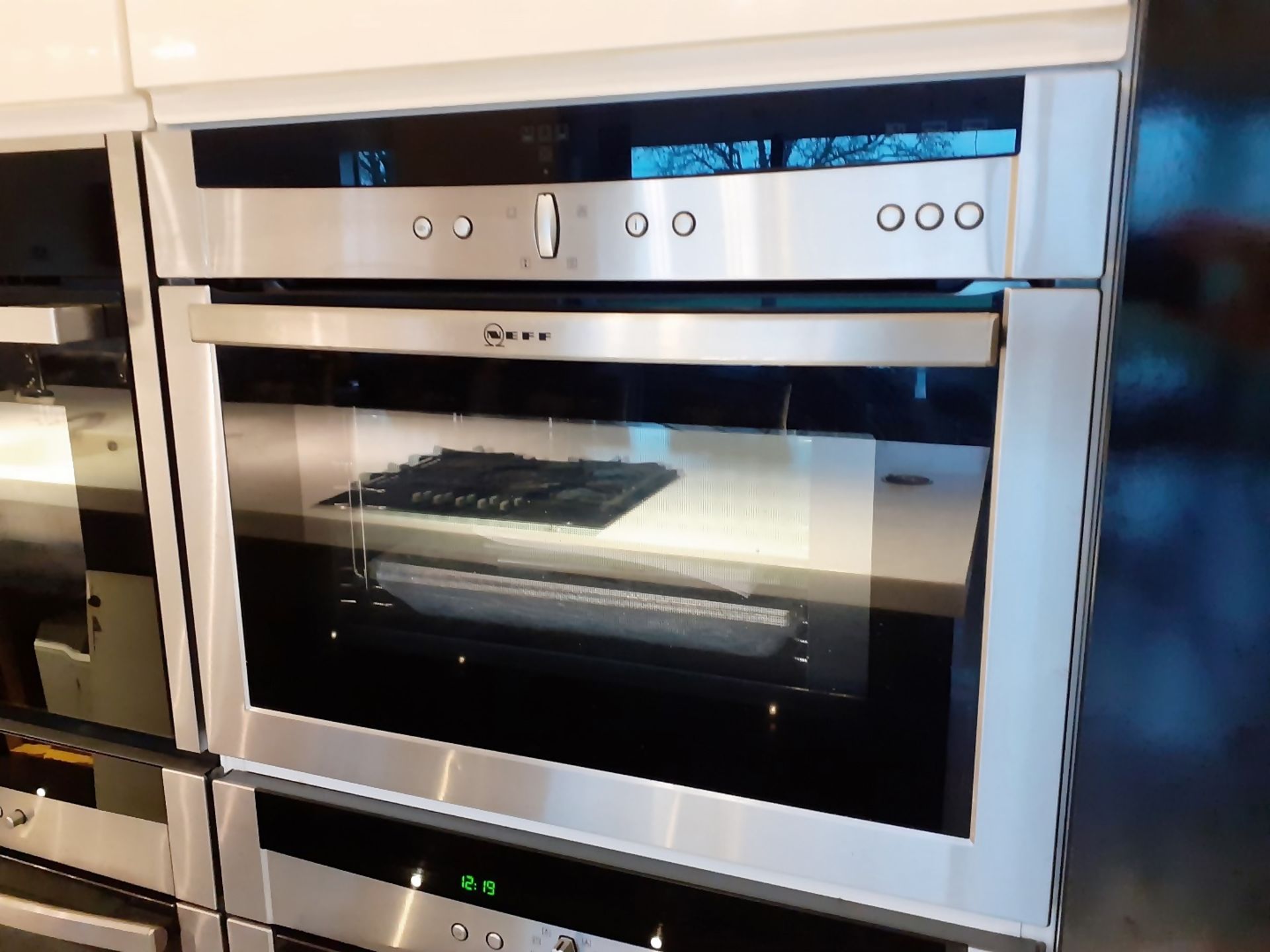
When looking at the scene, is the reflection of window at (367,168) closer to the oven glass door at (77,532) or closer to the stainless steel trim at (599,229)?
the stainless steel trim at (599,229)

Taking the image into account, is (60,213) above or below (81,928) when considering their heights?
above

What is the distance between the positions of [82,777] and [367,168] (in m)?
Result: 0.64

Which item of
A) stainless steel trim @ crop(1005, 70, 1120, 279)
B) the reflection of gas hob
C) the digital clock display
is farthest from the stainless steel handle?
stainless steel trim @ crop(1005, 70, 1120, 279)

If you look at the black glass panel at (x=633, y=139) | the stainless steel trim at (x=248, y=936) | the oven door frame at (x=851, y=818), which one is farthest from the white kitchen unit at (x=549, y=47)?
the stainless steel trim at (x=248, y=936)

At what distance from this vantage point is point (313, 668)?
0.79m

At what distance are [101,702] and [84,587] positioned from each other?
0.37 ft

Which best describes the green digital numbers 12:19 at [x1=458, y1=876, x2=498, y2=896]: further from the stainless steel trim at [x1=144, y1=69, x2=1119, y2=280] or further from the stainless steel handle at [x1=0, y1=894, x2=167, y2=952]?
the stainless steel trim at [x1=144, y1=69, x2=1119, y2=280]

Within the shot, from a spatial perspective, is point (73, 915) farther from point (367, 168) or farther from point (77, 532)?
point (367, 168)

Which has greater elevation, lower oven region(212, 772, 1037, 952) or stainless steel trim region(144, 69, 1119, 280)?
stainless steel trim region(144, 69, 1119, 280)

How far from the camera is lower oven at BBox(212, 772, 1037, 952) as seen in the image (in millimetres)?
685

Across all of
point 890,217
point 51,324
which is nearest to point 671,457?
point 890,217

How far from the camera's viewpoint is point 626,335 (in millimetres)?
613

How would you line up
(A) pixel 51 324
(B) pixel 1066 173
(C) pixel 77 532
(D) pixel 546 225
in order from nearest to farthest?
(B) pixel 1066 173, (D) pixel 546 225, (A) pixel 51 324, (C) pixel 77 532

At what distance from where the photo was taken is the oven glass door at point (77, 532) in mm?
794
